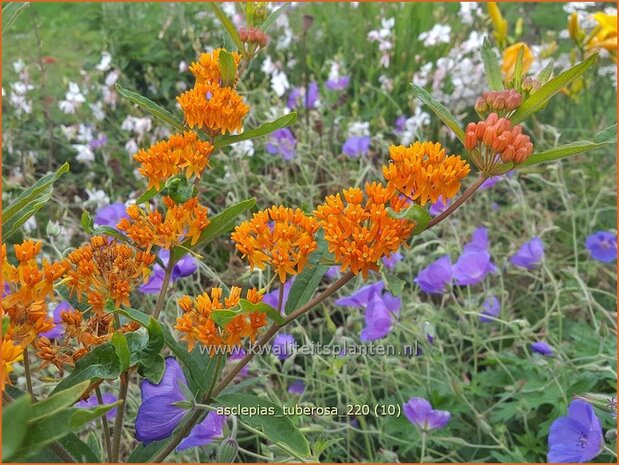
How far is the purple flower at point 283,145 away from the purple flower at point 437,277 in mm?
600

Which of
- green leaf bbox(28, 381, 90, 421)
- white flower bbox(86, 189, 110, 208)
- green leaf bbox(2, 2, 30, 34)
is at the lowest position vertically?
green leaf bbox(28, 381, 90, 421)

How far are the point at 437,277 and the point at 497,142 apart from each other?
1.89 feet

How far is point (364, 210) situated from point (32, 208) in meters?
0.29

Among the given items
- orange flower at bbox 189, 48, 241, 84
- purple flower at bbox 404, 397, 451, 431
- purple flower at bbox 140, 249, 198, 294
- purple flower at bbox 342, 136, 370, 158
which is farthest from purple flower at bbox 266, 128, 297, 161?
orange flower at bbox 189, 48, 241, 84

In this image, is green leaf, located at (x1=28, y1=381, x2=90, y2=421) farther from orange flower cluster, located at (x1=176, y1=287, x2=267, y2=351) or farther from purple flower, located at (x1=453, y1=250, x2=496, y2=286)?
purple flower, located at (x1=453, y1=250, x2=496, y2=286)

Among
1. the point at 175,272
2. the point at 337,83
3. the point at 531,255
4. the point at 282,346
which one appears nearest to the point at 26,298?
the point at 175,272

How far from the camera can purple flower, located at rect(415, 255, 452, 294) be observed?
1077 millimetres

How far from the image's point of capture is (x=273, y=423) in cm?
59

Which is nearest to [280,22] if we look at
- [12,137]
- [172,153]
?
[12,137]

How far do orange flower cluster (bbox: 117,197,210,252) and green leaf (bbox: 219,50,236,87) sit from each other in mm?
131

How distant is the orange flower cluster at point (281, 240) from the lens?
21.8 inches

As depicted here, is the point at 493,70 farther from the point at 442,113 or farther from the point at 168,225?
the point at 168,225

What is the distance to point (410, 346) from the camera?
43.8 inches

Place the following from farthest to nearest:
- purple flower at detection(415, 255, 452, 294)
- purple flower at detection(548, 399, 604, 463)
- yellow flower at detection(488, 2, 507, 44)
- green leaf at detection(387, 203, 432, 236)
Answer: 1. yellow flower at detection(488, 2, 507, 44)
2. purple flower at detection(415, 255, 452, 294)
3. purple flower at detection(548, 399, 604, 463)
4. green leaf at detection(387, 203, 432, 236)
